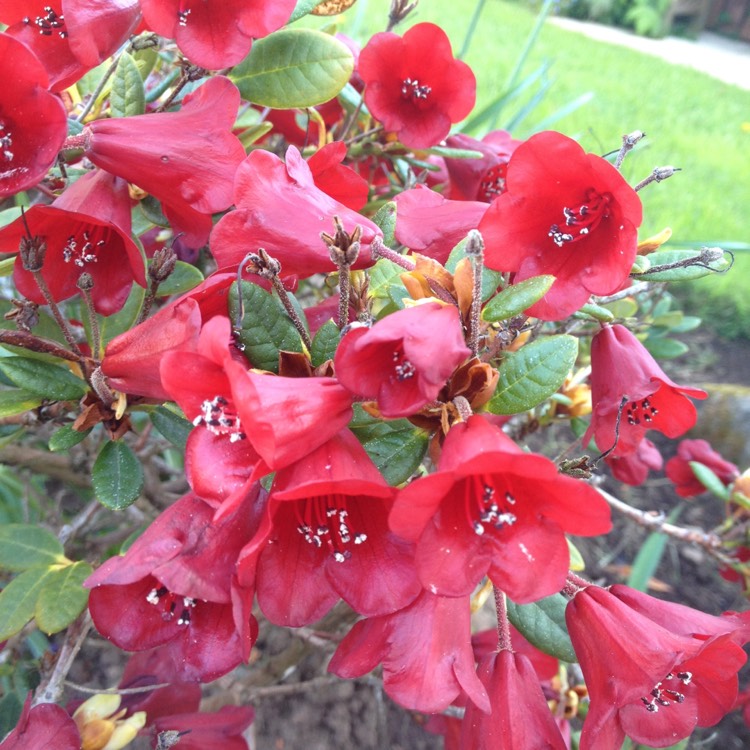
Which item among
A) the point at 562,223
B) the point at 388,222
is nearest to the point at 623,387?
the point at 562,223

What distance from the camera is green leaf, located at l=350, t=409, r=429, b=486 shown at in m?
0.64

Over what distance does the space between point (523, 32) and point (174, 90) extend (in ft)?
22.2

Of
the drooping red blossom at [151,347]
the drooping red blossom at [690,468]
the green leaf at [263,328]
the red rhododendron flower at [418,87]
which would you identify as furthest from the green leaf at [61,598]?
the drooping red blossom at [690,468]

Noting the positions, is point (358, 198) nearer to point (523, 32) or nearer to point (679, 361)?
point (679, 361)

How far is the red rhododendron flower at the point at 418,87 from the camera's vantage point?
0.92 meters

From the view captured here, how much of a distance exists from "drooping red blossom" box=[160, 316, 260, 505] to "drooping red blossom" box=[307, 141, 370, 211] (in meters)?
0.27

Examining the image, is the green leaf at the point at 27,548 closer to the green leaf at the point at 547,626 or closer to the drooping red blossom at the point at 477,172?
the green leaf at the point at 547,626

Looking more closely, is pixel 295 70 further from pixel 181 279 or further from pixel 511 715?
pixel 511 715

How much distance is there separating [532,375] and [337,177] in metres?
0.32

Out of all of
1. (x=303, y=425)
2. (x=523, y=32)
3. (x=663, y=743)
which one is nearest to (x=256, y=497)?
(x=303, y=425)

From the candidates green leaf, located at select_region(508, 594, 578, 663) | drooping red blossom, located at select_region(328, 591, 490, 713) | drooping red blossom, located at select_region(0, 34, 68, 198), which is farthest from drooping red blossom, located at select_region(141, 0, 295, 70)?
green leaf, located at select_region(508, 594, 578, 663)

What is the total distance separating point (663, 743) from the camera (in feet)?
2.19

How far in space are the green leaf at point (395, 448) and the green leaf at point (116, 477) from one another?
27 centimetres

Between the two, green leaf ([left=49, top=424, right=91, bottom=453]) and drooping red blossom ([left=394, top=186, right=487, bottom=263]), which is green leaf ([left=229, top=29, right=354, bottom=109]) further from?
green leaf ([left=49, top=424, right=91, bottom=453])
